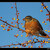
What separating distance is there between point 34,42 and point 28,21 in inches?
28.6

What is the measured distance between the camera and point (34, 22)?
1.64 m

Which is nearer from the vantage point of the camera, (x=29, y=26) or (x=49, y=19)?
(x=49, y=19)

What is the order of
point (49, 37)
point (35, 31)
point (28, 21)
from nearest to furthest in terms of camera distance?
point (49, 37) → point (35, 31) → point (28, 21)

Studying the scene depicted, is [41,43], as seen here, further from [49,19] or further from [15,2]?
[15,2]

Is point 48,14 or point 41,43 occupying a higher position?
point 48,14

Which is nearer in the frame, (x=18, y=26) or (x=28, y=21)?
(x=18, y=26)

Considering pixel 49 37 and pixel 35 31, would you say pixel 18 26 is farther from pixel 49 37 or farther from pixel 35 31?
pixel 35 31

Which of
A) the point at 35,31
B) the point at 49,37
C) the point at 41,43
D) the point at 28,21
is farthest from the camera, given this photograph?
→ the point at 28,21

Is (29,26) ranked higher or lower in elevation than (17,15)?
lower

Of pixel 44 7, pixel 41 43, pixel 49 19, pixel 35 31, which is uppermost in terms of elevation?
pixel 44 7

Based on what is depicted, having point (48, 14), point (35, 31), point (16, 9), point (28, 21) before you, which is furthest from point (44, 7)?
point (28, 21)

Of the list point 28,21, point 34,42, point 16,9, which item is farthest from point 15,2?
point 28,21

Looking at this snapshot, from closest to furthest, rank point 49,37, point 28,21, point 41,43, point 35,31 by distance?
1. point 49,37
2. point 41,43
3. point 35,31
4. point 28,21

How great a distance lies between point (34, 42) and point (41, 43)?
92 mm
